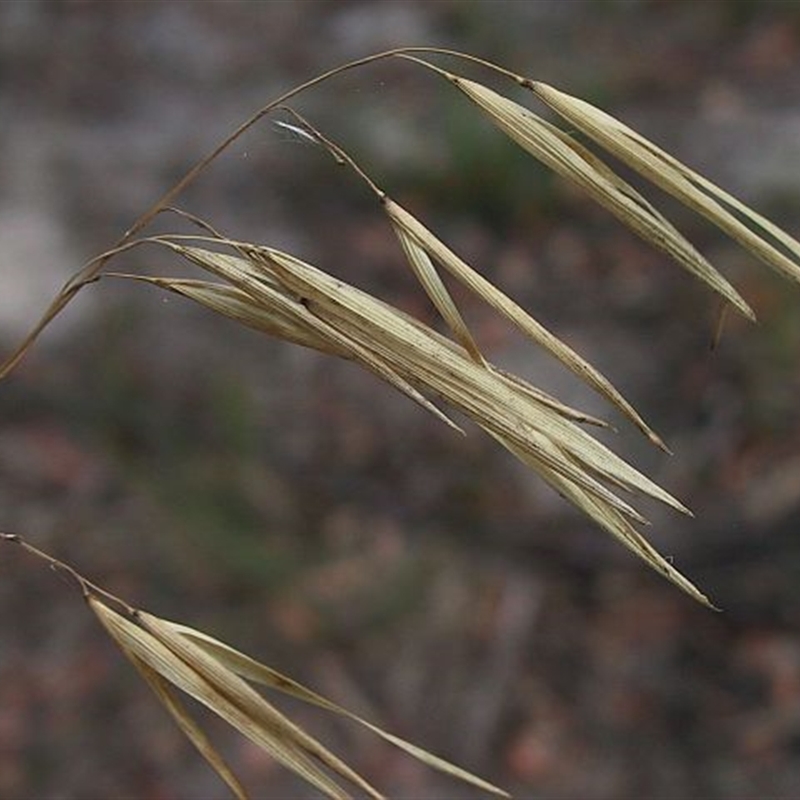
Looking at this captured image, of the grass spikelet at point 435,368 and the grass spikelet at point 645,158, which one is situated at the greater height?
the grass spikelet at point 645,158

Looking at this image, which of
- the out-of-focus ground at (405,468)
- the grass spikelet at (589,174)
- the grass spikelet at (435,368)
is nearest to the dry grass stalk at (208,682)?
the grass spikelet at (435,368)

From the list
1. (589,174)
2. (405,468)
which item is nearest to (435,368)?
(589,174)

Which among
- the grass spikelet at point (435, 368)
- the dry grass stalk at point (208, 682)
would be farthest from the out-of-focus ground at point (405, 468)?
the grass spikelet at point (435, 368)

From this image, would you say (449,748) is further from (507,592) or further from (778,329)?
(778,329)

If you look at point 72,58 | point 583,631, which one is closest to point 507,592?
point 583,631

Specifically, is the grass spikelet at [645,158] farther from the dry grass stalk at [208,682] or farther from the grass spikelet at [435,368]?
the dry grass stalk at [208,682]

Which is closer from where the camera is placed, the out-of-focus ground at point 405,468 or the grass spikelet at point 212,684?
the grass spikelet at point 212,684

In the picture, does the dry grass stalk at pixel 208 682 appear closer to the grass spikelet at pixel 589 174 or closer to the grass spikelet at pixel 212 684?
the grass spikelet at pixel 212 684

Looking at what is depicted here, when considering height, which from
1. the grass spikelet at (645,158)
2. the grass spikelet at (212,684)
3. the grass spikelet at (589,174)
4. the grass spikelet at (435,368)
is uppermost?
the grass spikelet at (645,158)

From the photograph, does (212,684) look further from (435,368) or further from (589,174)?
(589,174)
